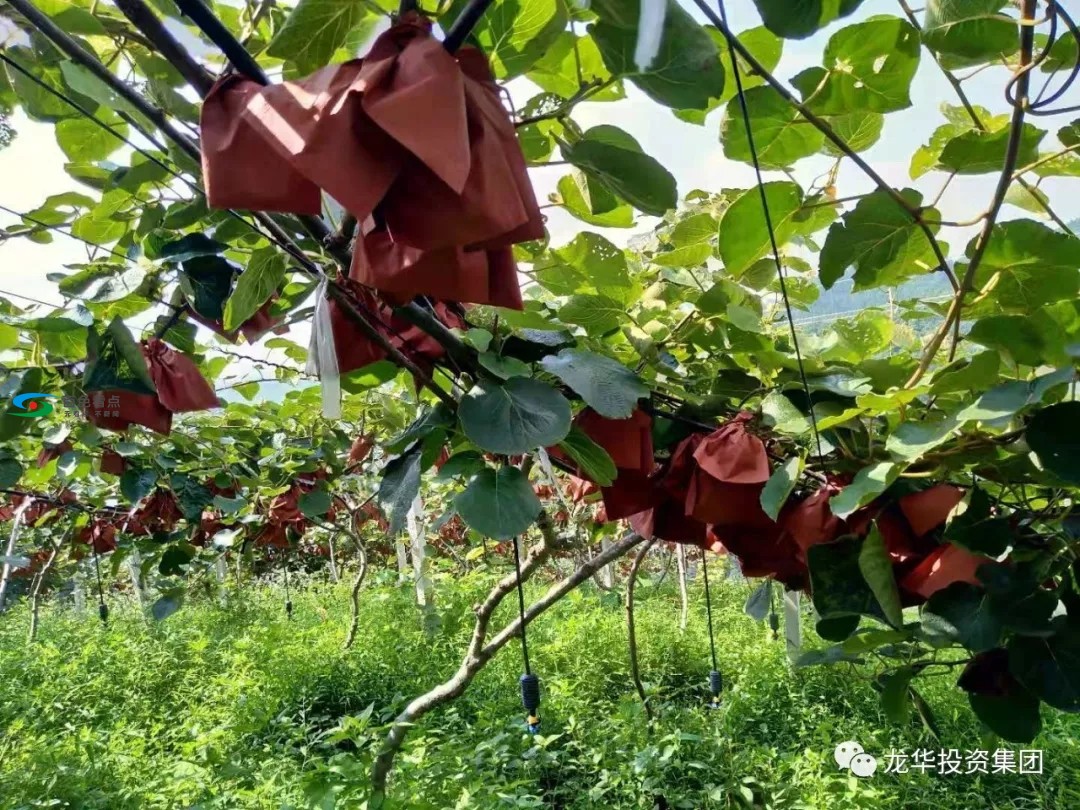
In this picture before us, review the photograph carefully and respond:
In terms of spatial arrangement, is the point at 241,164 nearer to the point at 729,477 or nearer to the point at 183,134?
the point at 183,134

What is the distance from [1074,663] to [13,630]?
6.71 m

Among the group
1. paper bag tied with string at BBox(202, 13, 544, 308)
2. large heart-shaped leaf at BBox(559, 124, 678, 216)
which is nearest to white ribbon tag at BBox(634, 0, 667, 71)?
paper bag tied with string at BBox(202, 13, 544, 308)

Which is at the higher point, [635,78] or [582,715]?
[635,78]

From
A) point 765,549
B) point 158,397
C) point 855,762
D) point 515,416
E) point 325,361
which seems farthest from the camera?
point 855,762

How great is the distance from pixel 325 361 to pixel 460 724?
8.80ft

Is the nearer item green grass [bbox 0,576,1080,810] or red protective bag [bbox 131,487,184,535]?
green grass [bbox 0,576,1080,810]

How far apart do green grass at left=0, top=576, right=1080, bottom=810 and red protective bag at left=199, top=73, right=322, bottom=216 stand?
2.63ft

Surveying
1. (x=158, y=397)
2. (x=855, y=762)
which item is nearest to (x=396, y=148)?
(x=158, y=397)

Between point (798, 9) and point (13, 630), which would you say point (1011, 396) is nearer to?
point (798, 9)

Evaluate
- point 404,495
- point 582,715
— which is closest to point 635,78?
point 404,495

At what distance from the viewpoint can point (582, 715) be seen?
101 inches

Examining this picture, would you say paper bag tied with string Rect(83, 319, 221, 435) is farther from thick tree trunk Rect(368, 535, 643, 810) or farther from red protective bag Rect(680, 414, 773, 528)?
thick tree trunk Rect(368, 535, 643, 810)

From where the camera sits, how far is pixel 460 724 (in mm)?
2719

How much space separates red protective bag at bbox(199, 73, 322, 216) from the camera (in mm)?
261
